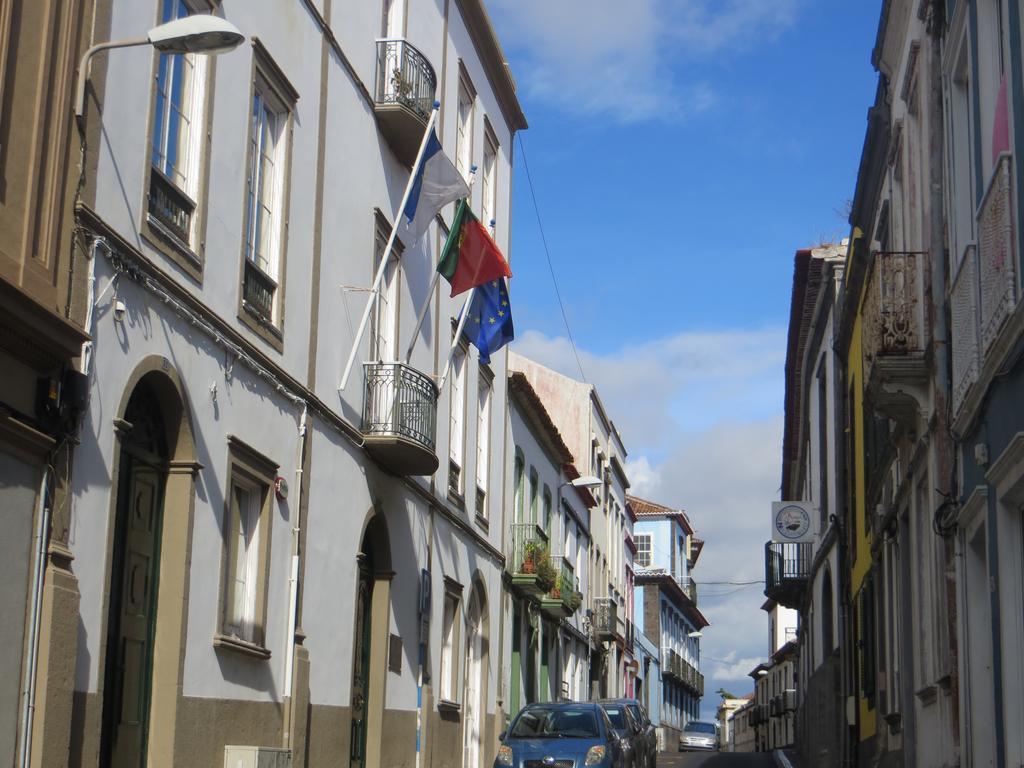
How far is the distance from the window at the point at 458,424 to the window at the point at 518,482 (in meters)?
6.90

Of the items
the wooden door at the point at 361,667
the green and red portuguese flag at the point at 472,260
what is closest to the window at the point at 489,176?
the green and red portuguese flag at the point at 472,260

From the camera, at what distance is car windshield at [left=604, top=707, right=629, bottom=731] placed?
2169 centimetres

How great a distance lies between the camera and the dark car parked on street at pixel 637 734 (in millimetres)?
21422

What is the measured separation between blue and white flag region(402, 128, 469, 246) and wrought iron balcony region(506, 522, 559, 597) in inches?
449

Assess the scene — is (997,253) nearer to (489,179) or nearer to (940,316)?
(940,316)

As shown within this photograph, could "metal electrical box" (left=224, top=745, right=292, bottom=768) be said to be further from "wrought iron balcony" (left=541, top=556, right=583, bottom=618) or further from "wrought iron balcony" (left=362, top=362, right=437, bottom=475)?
"wrought iron balcony" (left=541, top=556, right=583, bottom=618)

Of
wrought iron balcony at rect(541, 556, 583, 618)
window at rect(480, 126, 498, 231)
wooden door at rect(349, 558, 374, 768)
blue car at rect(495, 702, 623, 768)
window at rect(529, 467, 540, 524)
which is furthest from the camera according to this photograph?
window at rect(529, 467, 540, 524)

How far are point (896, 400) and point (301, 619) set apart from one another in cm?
694

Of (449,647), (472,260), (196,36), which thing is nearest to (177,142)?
(196,36)

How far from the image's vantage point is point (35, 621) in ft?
32.4

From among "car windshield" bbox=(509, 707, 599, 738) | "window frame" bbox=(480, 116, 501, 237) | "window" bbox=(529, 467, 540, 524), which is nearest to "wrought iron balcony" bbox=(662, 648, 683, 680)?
"window" bbox=(529, 467, 540, 524)

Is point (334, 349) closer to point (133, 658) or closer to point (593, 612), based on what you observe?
point (133, 658)

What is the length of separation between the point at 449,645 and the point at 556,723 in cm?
415

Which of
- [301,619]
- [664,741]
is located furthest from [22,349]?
[664,741]
